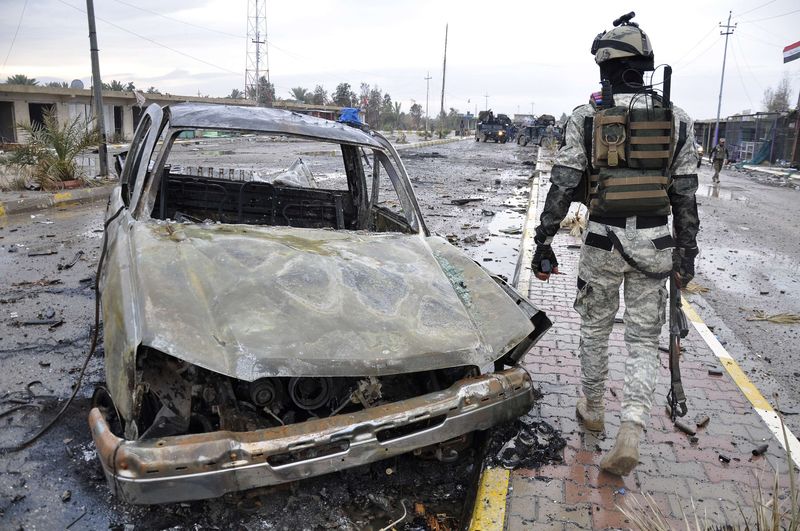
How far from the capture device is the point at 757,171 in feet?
90.0

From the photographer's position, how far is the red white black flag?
1206 inches

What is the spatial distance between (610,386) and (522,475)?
1.36 meters

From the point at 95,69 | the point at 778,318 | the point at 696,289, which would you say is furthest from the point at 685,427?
the point at 95,69

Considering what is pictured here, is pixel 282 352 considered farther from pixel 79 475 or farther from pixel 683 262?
pixel 683 262

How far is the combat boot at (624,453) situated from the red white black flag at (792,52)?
118ft

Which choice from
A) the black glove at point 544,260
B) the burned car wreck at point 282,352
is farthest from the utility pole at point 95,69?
the black glove at point 544,260

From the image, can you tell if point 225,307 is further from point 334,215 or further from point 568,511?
point 334,215

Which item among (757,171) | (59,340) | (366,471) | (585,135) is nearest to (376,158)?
(585,135)

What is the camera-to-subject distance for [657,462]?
309 centimetres

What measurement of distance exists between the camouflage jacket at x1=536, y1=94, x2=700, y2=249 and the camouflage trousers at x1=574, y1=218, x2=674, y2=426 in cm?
13

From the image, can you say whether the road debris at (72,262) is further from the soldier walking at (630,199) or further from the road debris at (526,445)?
the soldier walking at (630,199)

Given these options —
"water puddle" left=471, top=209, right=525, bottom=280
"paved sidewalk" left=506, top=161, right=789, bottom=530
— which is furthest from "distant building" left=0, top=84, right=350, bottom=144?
"paved sidewalk" left=506, top=161, right=789, bottom=530

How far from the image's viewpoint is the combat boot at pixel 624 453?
282 cm

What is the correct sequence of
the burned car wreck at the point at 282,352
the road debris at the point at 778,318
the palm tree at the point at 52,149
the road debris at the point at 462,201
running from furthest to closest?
the road debris at the point at 462,201, the palm tree at the point at 52,149, the road debris at the point at 778,318, the burned car wreck at the point at 282,352
